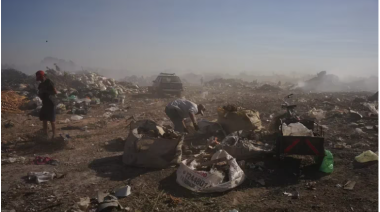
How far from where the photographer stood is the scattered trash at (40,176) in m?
3.93

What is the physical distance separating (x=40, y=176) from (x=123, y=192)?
4.71ft

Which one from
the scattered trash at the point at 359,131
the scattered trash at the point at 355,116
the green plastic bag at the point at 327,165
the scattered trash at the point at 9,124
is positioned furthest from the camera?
the scattered trash at the point at 355,116

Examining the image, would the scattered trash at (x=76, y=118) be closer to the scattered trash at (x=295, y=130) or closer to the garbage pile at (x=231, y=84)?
the scattered trash at (x=295, y=130)

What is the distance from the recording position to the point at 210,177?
12.3 feet

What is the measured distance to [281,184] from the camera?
406 cm

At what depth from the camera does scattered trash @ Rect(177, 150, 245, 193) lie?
3.69 meters

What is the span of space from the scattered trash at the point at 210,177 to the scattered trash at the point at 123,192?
2.46ft

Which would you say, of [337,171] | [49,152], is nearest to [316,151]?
[337,171]

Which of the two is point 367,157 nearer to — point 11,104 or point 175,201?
point 175,201

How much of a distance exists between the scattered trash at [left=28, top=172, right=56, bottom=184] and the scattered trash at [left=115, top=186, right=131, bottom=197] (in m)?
1.24

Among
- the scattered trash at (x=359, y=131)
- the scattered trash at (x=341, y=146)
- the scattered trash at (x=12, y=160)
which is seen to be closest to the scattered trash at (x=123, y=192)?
the scattered trash at (x=12, y=160)

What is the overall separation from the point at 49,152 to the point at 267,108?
27.1ft

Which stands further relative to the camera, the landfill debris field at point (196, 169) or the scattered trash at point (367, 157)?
the scattered trash at point (367, 157)

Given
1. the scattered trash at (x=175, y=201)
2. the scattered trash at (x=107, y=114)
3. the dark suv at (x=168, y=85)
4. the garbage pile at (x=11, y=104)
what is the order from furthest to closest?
the dark suv at (x=168, y=85)
the scattered trash at (x=107, y=114)
the garbage pile at (x=11, y=104)
the scattered trash at (x=175, y=201)
